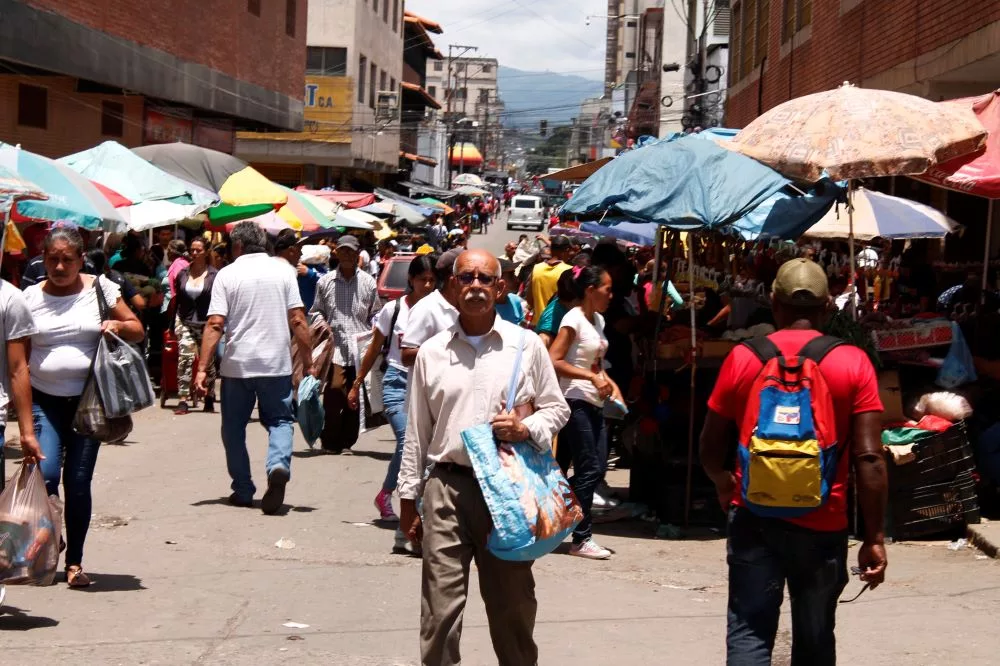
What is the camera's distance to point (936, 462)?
29.4 feet

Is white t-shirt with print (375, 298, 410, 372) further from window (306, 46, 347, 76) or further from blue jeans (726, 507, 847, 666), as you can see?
window (306, 46, 347, 76)

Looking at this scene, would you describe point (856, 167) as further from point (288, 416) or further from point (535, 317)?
point (535, 317)

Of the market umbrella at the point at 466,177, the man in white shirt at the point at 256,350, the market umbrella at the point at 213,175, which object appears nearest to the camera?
the man in white shirt at the point at 256,350

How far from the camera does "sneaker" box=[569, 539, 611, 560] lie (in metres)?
8.51

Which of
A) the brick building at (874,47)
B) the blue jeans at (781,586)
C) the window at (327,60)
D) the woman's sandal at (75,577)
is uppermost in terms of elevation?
the window at (327,60)

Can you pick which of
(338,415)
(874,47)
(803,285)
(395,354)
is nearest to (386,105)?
(874,47)

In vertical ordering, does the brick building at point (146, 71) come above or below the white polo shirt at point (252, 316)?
above

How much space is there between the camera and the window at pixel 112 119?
948 inches

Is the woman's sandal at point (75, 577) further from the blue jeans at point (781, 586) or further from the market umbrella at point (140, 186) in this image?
the market umbrella at point (140, 186)

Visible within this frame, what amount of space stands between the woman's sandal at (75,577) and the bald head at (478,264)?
330 centimetres

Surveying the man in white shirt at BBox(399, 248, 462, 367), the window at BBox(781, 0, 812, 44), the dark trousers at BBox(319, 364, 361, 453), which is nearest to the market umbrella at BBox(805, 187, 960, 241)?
the dark trousers at BBox(319, 364, 361, 453)

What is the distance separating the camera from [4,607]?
670cm

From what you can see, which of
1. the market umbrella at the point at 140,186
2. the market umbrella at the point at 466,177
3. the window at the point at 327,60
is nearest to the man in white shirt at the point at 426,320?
the market umbrella at the point at 140,186

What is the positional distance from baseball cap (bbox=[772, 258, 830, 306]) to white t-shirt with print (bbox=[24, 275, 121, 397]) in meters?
3.76
